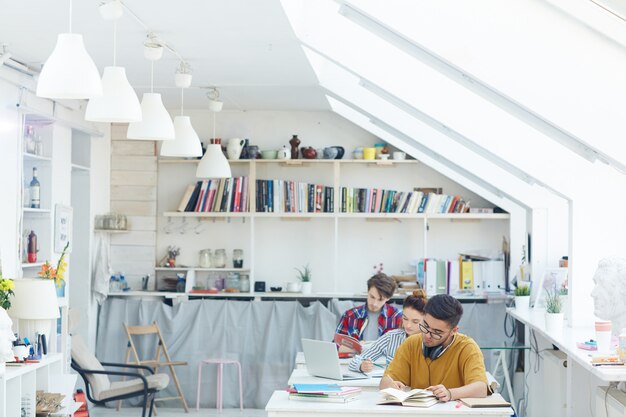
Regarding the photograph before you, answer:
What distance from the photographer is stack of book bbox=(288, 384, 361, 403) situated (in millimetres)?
5078

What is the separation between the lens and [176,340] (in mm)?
9750

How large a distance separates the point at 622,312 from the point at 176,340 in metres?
5.20

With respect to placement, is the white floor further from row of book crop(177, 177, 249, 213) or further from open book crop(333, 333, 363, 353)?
open book crop(333, 333, 363, 353)

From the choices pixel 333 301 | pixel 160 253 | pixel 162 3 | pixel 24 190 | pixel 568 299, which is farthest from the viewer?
pixel 160 253

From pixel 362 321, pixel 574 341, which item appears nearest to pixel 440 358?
pixel 574 341

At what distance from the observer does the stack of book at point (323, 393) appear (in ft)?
16.7

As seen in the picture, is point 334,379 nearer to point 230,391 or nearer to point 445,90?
point 445,90

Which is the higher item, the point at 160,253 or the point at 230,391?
the point at 160,253

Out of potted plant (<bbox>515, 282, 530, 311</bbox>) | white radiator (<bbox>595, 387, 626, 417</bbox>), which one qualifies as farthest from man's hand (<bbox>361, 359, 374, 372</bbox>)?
potted plant (<bbox>515, 282, 530, 311</bbox>)

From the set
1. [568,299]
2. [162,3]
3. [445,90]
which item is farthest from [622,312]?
[162,3]

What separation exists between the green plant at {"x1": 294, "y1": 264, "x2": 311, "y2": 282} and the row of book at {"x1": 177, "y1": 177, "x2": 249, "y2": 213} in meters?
0.91

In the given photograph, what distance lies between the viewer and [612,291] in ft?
19.0

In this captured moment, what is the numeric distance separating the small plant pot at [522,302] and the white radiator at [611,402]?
2892 millimetres

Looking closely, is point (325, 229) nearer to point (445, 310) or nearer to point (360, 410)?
point (445, 310)
